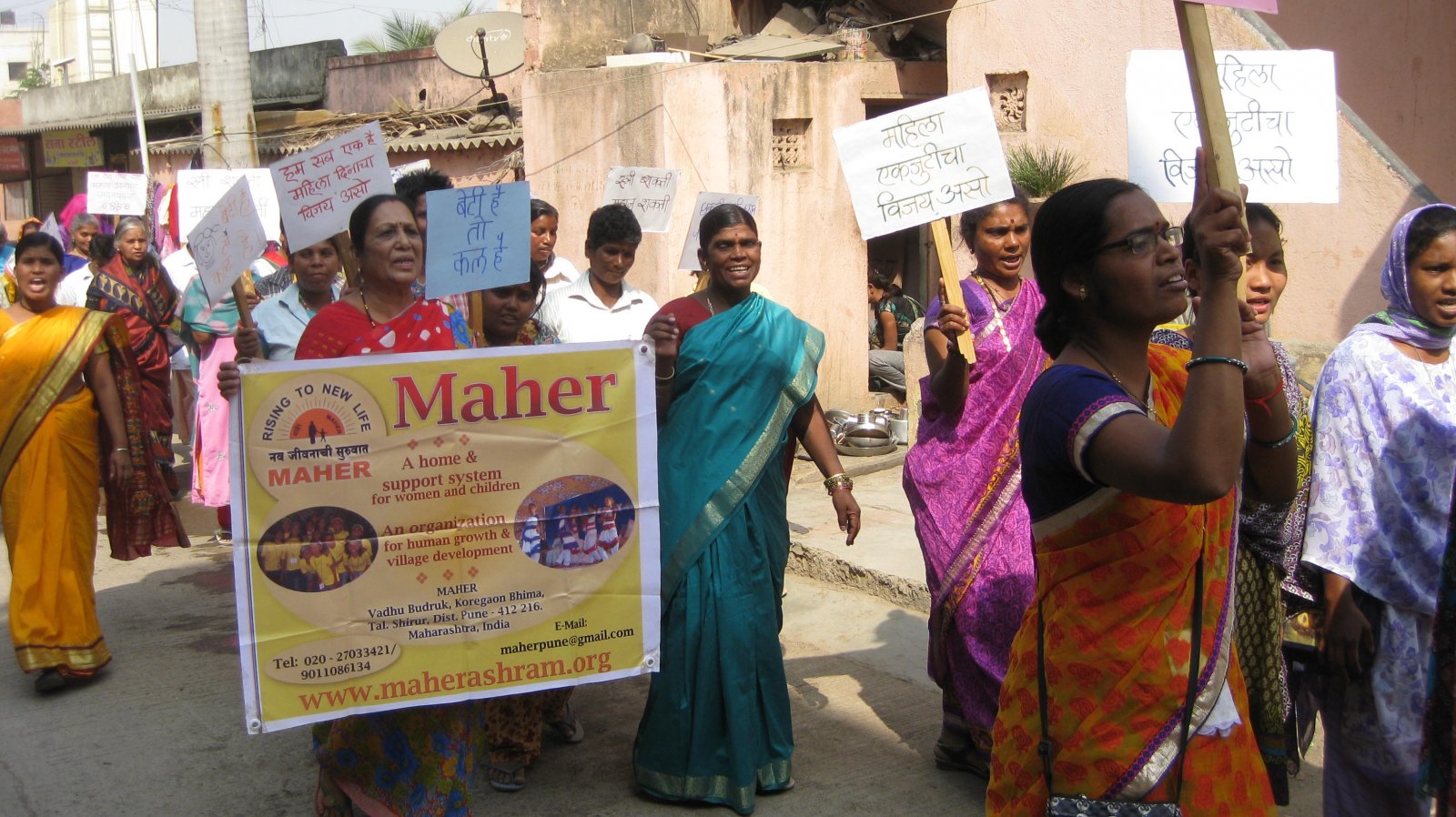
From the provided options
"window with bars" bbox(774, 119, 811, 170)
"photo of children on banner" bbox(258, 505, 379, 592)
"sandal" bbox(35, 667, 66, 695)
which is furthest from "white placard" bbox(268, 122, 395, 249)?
"window with bars" bbox(774, 119, 811, 170)

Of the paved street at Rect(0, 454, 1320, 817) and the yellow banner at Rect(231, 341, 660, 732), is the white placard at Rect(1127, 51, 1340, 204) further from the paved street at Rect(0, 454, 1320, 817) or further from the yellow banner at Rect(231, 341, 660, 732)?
the paved street at Rect(0, 454, 1320, 817)

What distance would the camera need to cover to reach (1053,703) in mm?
2365

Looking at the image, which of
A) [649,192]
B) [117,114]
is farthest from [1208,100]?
[117,114]

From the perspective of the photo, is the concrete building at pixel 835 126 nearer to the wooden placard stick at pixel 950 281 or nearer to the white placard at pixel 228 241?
the wooden placard stick at pixel 950 281

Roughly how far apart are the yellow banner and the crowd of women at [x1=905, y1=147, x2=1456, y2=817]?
1123 mm

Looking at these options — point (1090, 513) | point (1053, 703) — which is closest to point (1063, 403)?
point (1090, 513)

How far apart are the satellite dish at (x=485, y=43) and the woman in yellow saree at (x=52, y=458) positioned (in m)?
8.90

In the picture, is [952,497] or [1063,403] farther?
[952,497]

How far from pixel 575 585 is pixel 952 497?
1380 millimetres

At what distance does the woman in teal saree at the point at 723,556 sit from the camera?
420 centimetres

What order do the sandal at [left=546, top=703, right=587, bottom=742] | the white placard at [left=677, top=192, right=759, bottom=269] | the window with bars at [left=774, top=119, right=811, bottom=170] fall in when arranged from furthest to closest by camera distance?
the window with bars at [left=774, top=119, right=811, bottom=170] → the white placard at [left=677, top=192, right=759, bottom=269] → the sandal at [left=546, top=703, right=587, bottom=742]

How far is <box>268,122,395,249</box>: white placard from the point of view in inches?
173

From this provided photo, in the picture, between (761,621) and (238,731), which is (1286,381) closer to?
(761,621)

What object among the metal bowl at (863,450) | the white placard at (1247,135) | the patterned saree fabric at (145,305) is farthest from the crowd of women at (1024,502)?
the metal bowl at (863,450)
